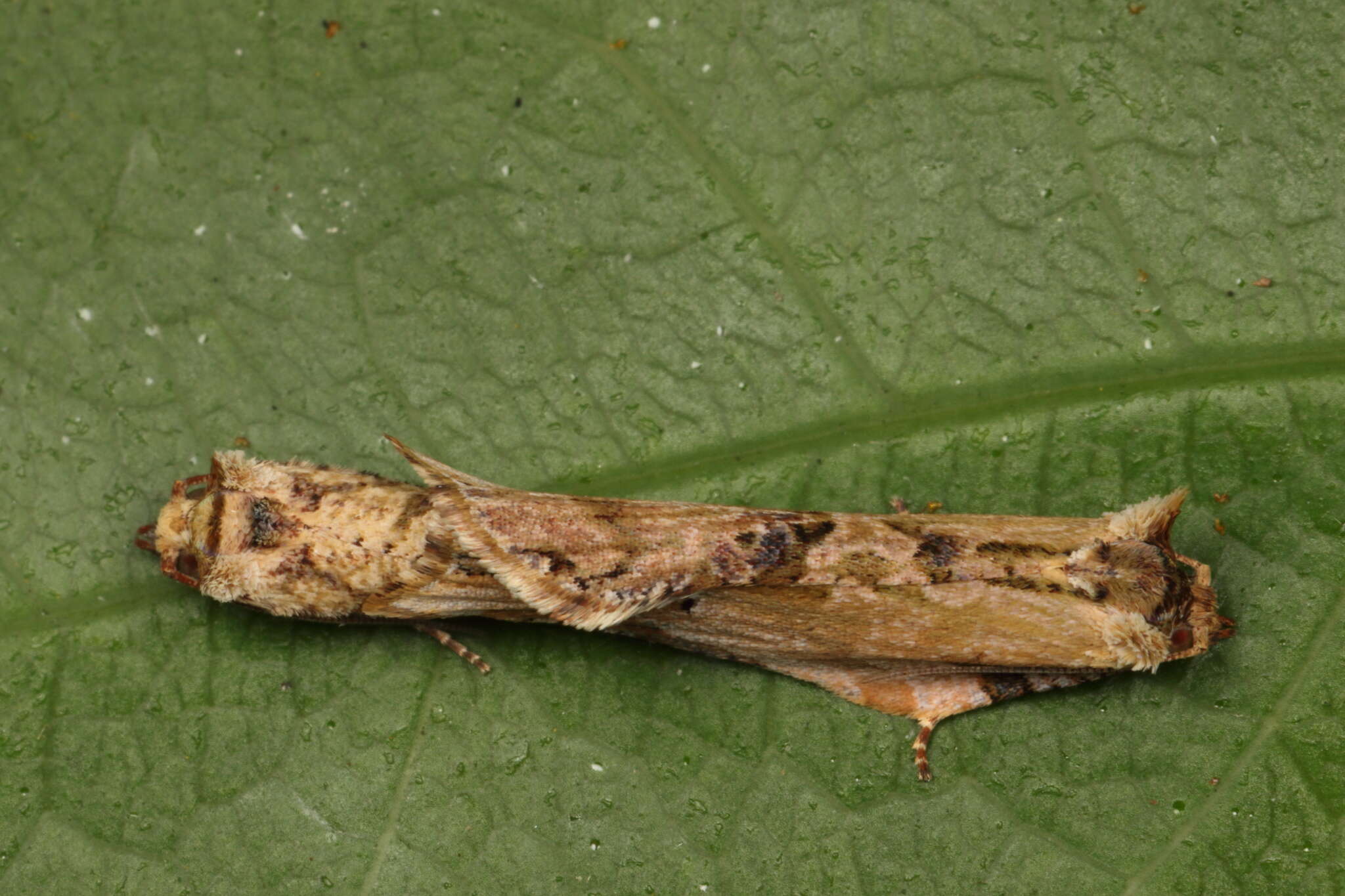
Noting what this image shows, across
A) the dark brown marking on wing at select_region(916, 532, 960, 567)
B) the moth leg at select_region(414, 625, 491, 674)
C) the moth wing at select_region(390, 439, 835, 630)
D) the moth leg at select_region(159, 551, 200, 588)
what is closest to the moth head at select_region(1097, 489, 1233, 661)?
the dark brown marking on wing at select_region(916, 532, 960, 567)

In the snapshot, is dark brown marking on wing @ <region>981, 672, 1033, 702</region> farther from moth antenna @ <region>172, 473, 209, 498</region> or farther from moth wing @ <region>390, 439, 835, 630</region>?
moth antenna @ <region>172, 473, 209, 498</region>

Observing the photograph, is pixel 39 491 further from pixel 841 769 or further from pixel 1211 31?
pixel 1211 31

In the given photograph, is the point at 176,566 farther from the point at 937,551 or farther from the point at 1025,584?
the point at 1025,584

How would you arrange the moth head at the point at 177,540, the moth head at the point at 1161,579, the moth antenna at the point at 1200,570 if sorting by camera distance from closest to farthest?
1. the moth head at the point at 1161,579
2. the moth antenna at the point at 1200,570
3. the moth head at the point at 177,540

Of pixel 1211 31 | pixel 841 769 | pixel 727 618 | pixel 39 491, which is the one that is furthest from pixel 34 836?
pixel 1211 31

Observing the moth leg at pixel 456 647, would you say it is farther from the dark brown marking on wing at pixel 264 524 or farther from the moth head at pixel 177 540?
the moth head at pixel 177 540

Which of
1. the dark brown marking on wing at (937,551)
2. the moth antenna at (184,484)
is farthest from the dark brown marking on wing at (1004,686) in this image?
the moth antenna at (184,484)
